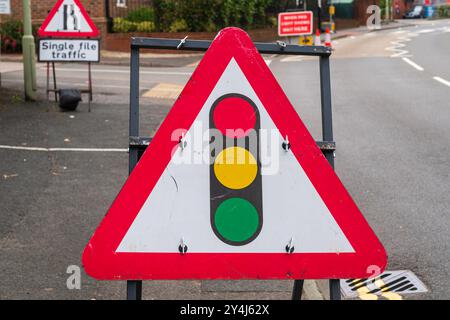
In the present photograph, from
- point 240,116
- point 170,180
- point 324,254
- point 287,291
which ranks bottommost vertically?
point 287,291

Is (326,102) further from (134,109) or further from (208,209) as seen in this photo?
(134,109)

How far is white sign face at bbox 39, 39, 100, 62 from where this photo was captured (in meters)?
13.8

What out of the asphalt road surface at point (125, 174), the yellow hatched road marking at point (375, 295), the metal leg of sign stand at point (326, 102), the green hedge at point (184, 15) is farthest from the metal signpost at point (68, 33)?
the green hedge at point (184, 15)

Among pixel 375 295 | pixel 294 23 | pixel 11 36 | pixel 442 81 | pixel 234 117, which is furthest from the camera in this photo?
pixel 294 23

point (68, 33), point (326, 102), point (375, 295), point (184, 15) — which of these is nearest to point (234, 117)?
point (326, 102)

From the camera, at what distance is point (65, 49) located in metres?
13.8

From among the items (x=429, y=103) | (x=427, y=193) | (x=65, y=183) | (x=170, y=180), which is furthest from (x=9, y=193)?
(x=429, y=103)

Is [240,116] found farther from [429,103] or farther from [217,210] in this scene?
[429,103]

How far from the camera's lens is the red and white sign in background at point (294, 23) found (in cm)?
2870

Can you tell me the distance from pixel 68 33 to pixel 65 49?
373 mm

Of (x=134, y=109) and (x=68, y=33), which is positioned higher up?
(x=68, y=33)

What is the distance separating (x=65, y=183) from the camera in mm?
8305

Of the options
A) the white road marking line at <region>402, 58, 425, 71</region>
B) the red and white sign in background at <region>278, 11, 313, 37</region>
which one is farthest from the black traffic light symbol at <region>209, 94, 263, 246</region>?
the red and white sign in background at <region>278, 11, 313, 37</region>
